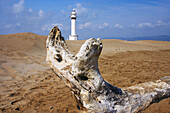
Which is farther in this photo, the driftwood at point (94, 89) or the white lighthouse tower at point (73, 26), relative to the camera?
the white lighthouse tower at point (73, 26)

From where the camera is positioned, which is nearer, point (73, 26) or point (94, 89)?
point (94, 89)

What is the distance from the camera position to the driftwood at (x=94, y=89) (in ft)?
8.20

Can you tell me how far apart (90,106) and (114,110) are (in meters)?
0.47

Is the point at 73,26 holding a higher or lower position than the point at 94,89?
higher

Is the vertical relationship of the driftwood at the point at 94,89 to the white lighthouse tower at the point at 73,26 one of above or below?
below

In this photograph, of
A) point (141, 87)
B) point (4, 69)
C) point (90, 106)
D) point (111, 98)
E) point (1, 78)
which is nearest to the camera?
point (90, 106)

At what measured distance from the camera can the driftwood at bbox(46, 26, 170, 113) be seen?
8.20 ft

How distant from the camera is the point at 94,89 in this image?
2566mm

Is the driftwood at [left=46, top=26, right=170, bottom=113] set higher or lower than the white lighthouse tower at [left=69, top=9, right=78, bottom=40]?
lower

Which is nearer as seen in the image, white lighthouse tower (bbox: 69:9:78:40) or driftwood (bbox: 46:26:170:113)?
driftwood (bbox: 46:26:170:113)

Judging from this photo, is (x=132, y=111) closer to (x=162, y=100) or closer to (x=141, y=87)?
(x=141, y=87)

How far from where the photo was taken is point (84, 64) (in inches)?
99.1

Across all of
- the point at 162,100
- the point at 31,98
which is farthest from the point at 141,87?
the point at 31,98

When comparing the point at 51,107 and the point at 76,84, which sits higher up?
the point at 76,84
